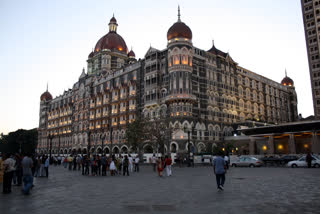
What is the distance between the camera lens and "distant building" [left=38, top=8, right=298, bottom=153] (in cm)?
5700

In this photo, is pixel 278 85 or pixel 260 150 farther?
pixel 278 85

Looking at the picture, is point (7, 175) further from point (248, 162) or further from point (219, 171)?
point (248, 162)

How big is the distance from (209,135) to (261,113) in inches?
1027

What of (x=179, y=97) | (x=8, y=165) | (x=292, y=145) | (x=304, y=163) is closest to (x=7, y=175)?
(x=8, y=165)

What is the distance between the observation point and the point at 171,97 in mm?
55875

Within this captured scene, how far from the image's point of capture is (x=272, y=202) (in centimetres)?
934

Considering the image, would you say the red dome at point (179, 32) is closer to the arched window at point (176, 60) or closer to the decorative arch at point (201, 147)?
the arched window at point (176, 60)

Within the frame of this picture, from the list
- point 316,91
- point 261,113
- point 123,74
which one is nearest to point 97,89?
point 123,74

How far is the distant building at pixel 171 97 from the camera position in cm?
5700

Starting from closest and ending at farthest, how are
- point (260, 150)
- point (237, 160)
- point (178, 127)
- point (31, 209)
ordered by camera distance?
point (31, 209) → point (237, 160) → point (178, 127) → point (260, 150)

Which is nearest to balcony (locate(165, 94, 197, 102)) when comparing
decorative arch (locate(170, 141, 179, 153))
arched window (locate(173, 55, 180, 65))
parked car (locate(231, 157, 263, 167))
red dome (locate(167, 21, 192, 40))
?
arched window (locate(173, 55, 180, 65))

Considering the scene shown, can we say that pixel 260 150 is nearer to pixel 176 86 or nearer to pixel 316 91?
pixel 316 91

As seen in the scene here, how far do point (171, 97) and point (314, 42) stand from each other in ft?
149

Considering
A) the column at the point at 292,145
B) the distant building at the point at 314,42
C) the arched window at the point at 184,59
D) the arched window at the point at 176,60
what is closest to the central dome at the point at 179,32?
the arched window at the point at 184,59
